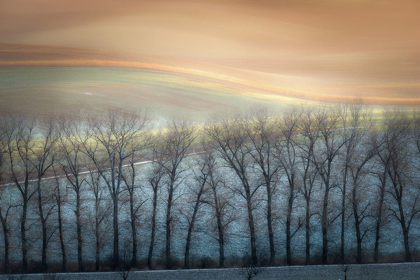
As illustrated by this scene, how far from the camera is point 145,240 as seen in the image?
1655 centimetres

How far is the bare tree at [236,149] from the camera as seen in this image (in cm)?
1686

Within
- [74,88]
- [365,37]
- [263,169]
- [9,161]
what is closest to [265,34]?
[365,37]

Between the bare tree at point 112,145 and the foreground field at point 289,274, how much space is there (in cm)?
156

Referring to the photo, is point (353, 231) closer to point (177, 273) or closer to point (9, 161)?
point (177, 273)

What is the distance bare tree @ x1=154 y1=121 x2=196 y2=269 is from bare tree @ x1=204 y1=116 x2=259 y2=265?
24.5 inches

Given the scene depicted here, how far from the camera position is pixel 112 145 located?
55.0ft

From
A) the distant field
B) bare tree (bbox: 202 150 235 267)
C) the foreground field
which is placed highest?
the distant field

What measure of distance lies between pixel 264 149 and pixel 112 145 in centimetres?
406

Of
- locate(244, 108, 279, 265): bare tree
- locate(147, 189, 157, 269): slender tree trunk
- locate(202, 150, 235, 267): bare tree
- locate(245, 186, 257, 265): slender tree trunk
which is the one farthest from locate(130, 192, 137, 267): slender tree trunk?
locate(244, 108, 279, 265): bare tree

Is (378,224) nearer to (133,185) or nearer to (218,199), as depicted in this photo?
(218,199)

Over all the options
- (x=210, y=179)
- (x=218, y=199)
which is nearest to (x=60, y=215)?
(x=210, y=179)

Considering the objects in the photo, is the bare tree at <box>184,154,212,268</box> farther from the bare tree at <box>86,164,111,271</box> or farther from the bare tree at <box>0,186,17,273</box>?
the bare tree at <box>0,186,17,273</box>

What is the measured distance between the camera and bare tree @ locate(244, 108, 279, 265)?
55.4ft

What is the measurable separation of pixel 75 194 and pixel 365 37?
9414 mm
